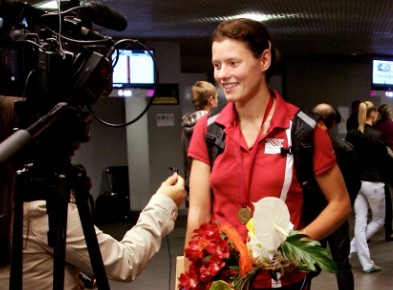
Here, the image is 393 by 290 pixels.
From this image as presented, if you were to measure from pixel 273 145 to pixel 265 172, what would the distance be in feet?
0.32

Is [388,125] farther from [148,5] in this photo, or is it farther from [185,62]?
[185,62]

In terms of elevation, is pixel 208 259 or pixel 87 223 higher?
pixel 87 223

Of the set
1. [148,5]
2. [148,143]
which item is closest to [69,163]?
[148,5]

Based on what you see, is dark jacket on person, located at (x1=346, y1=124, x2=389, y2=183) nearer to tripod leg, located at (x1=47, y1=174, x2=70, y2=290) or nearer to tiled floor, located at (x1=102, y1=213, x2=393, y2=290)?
tiled floor, located at (x1=102, y1=213, x2=393, y2=290)

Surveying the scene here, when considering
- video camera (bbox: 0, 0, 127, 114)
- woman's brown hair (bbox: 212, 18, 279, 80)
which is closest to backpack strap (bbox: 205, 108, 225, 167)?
woman's brown hair (bbox: 212, 18, 279, 80)

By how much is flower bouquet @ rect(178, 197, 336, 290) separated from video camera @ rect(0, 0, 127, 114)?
53 centimetres

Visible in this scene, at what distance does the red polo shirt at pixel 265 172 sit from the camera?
1982 millimetres

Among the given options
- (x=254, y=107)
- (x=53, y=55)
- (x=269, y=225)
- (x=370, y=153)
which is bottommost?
(x=370, y=153)

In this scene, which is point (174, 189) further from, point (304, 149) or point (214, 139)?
point (304, 149)

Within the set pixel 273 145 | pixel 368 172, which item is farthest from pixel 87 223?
pixel 368 172

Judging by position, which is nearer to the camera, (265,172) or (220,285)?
(220,285)

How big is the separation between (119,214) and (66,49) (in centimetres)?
836

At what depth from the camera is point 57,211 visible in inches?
55.6

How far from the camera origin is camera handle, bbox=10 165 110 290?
137cm
